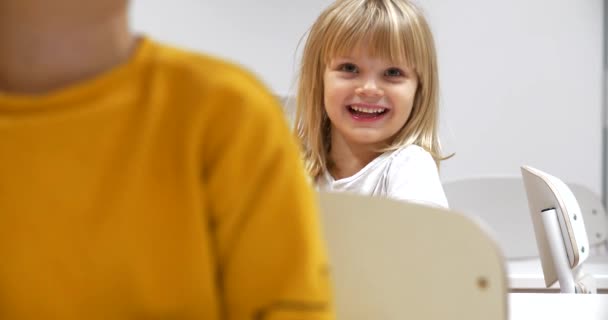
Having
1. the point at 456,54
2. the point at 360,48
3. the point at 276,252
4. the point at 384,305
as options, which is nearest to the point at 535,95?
the point at 456,54

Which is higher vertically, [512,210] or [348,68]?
[348,68]

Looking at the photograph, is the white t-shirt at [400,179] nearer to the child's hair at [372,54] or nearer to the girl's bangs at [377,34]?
the child's hair at [372,54]

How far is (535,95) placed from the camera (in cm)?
330

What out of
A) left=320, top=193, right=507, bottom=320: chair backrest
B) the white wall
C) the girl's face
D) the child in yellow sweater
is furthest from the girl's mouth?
the white wall

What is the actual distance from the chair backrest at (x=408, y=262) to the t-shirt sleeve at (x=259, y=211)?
0.30 m

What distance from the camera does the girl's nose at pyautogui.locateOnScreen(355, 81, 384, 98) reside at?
1.62 m

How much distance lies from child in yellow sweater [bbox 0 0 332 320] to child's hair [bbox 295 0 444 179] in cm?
105

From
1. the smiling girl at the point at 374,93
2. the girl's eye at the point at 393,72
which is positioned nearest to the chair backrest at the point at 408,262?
the smiling girl at the point at 374,93

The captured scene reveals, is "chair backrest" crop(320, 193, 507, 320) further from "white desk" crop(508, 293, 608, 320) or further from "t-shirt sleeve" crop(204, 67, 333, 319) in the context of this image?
"white desk" crop(508, 293, 608, 320)

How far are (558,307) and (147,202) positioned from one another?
101cm

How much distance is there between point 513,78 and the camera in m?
3.30

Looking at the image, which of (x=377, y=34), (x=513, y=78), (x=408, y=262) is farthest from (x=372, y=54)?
(x=513, y=78)

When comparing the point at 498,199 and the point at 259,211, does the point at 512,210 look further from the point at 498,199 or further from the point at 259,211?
the point at 259,211

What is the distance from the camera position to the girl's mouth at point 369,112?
1643 mm
